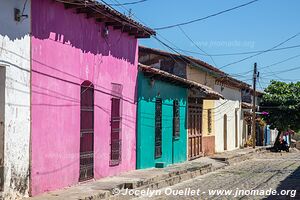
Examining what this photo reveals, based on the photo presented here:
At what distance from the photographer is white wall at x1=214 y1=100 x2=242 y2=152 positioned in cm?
2808

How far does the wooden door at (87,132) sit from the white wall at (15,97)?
2.67 meters

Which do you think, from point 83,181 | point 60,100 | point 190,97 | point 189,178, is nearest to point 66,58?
point 60,100

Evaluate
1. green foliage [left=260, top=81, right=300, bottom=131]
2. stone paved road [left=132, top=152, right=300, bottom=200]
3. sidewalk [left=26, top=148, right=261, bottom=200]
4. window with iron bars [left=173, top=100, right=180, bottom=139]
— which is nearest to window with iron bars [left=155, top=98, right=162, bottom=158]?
sidewalk [left=26, top=148, right=261, bottom=200]

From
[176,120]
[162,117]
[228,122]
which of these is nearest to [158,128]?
[162,117]

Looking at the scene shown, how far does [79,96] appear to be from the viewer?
38.6ft

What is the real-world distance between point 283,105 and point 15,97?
3093 centimetres

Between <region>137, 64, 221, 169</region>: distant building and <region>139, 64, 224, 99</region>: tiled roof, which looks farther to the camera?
<region>137, 64, 221, 169</region>: distant building

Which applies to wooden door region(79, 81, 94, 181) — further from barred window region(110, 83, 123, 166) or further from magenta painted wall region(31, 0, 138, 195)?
barred window region(110, 83, 123, 166)

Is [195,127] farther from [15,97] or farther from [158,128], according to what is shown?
[15,97]

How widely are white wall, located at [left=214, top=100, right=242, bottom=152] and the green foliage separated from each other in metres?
3.80

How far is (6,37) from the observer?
345 inches

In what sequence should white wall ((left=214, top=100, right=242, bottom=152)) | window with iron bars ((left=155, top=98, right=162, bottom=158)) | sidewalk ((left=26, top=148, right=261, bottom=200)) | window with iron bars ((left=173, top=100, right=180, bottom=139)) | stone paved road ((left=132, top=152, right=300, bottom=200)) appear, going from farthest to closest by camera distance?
white wall ((left=214, top=100, right=242, bottom=152))
window with iron bars ((left=173, top=100, right=180, bottom=139))
window with iron bars ((left=155, top=98, right=162, bottom=158))
stone paved road ((left=132, top=152, right=300, bottom=200))
sidewalk ((left=26, top=148, right=261, bottom=200))

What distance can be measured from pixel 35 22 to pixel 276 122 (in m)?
30.8

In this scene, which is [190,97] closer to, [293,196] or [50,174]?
[293,196]
